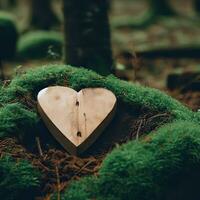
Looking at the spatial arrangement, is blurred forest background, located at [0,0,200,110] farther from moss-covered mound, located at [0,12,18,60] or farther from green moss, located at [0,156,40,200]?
green moss, located at [0,156,40,200]

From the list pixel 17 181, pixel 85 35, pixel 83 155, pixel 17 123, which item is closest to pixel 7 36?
pixel 85 35

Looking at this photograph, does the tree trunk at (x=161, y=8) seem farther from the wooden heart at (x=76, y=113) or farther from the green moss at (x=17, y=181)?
the green moss at (x=17, y=181)

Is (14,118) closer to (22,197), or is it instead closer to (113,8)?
(22,197)

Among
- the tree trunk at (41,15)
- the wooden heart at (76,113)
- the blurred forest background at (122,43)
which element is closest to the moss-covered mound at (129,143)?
the wooden heart at (76,113)

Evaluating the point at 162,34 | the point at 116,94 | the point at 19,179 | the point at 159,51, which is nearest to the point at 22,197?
the point at 19,179

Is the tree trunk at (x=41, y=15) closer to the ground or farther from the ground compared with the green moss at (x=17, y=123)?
closer to the ground

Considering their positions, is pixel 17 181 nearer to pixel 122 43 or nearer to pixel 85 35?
pixel 85 35
